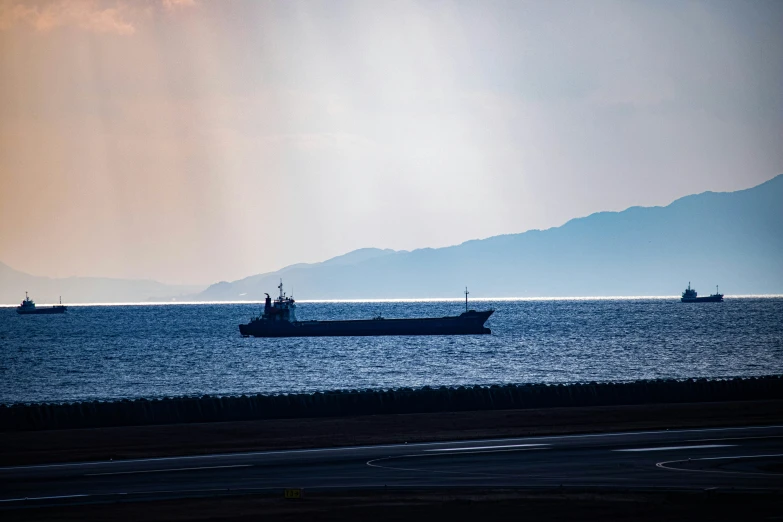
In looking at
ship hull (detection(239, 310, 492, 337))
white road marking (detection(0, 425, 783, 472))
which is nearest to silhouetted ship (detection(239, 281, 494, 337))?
ship hull (detection(239, 310, 492, 337))

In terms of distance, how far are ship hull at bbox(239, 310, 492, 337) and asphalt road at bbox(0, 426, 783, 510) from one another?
12618 cm

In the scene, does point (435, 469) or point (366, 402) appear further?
point (366, 402)

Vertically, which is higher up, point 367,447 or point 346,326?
point 346,326

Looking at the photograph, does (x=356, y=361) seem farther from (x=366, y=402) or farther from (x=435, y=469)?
(x=435, y=469)

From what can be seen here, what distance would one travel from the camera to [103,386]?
83438mm

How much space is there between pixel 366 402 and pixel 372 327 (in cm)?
11626

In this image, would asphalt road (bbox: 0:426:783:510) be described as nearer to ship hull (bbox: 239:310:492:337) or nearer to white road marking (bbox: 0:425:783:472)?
white road marking (bbox: 0:425:783:472)

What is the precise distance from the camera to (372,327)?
16038 centimetres

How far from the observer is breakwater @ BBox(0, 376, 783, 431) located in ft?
135

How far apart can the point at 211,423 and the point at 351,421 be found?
604 centimetres

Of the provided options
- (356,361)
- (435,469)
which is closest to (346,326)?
(356,361)

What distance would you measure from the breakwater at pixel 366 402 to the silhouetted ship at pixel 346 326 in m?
109

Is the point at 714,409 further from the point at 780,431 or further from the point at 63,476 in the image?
the point at 63,476

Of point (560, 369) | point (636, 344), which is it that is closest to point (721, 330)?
point (636, 344)
